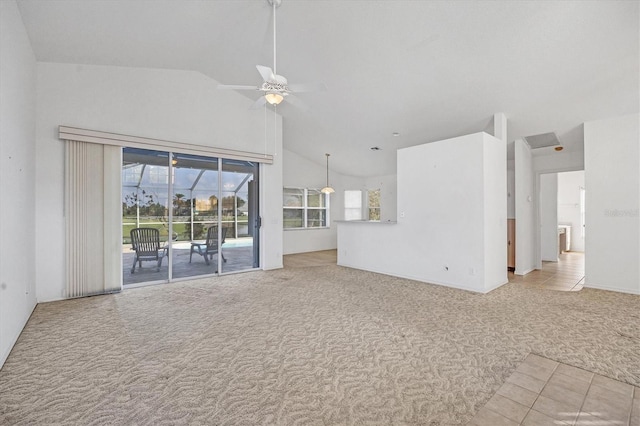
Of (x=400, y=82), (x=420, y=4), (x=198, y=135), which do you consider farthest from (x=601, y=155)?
(x=198, y=135)

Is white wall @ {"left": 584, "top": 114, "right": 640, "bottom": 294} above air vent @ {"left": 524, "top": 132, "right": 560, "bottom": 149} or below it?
below

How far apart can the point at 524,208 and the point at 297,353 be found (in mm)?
5884

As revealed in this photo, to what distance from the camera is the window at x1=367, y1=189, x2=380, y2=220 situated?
421 inches

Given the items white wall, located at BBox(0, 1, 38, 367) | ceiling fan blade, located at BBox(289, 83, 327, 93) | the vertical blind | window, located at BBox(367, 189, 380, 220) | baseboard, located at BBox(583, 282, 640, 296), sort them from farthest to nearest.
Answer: window, located at BBox(367, 189, 380, 220) → baseboard, located at BBox(583, 282, 640, 296) → the vertical blind → ceiling fan blade, located at BBox(289, 83, 327, 93) → white wall, located at BBox(0, 1, 38, 367)

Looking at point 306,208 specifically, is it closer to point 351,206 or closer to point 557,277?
point 351,206

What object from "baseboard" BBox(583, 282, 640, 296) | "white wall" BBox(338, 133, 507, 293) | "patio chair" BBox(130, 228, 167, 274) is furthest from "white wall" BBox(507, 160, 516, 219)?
"patio chair" BBox(130, 228, 167, 274)

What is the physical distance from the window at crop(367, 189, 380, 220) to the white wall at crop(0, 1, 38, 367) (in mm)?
9112

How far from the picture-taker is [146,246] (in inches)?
205

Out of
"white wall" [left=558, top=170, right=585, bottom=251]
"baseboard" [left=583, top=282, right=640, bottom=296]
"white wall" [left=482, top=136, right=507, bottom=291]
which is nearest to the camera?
"baseboard" [left=583, top=282, right=640, bottom=296]

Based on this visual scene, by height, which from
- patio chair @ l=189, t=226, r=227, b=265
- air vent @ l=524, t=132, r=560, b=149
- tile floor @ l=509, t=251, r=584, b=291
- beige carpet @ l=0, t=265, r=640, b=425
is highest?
air vent @ l=524, t=132, r=560, b=149

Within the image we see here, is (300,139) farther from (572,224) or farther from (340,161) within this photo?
(572,224)

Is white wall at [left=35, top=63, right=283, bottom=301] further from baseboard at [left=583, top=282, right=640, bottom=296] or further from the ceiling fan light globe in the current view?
baseboard at [left=583, top=282, right=640, bottom=296]

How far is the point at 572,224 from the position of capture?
9586mm

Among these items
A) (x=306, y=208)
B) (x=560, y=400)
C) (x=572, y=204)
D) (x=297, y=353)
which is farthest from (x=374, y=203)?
(x=560, y=400)
